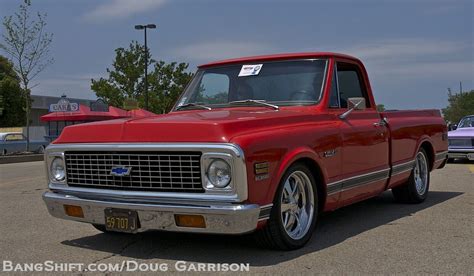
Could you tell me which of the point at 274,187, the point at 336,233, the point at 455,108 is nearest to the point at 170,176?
the point at 274,187

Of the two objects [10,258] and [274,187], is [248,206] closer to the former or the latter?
[274,187]

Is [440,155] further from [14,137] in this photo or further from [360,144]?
[14,137]

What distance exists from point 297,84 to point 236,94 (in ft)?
2.26

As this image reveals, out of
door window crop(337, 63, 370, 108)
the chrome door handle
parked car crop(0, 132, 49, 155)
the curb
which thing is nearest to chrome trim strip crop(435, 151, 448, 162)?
the chrome door handle

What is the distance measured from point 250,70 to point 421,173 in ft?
10.8

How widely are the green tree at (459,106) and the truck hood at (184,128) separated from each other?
7292cm

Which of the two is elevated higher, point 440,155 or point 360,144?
point 360,144

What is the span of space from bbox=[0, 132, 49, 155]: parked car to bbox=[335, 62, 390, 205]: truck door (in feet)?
71.4

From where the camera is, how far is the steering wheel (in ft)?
18.6

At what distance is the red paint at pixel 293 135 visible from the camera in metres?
4.39

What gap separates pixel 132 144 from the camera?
15.0 ft

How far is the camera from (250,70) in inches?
241

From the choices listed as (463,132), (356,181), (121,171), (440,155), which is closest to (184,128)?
(121,171)

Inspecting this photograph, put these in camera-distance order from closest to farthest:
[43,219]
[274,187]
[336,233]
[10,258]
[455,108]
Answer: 1. [274,187]
2. [10,258]
3. [336,233]
4. [43,219]
5. [455,108]
